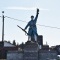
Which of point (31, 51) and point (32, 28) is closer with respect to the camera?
point (31, 51)

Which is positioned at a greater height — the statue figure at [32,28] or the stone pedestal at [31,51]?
the statue figure at [32,28]

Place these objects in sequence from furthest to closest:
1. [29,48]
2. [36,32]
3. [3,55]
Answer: [3,55], [36,32], [29,48]

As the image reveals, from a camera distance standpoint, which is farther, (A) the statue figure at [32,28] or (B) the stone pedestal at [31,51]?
(A) the statue figure at [32,28]

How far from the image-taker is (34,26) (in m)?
31.0

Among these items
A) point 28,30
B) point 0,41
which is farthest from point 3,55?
point 28,30

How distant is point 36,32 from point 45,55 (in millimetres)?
2957

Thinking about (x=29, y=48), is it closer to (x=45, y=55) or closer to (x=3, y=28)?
(x=45, y=55)

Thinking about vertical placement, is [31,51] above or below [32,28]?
below

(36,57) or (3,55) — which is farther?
(3,55)

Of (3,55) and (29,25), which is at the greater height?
(29,25)

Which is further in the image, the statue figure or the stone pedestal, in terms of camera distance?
the statue figure

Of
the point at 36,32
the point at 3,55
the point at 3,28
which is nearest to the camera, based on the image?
the point at 36,32

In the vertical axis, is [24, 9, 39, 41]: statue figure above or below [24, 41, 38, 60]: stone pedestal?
above

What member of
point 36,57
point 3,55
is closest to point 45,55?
point 36,57
